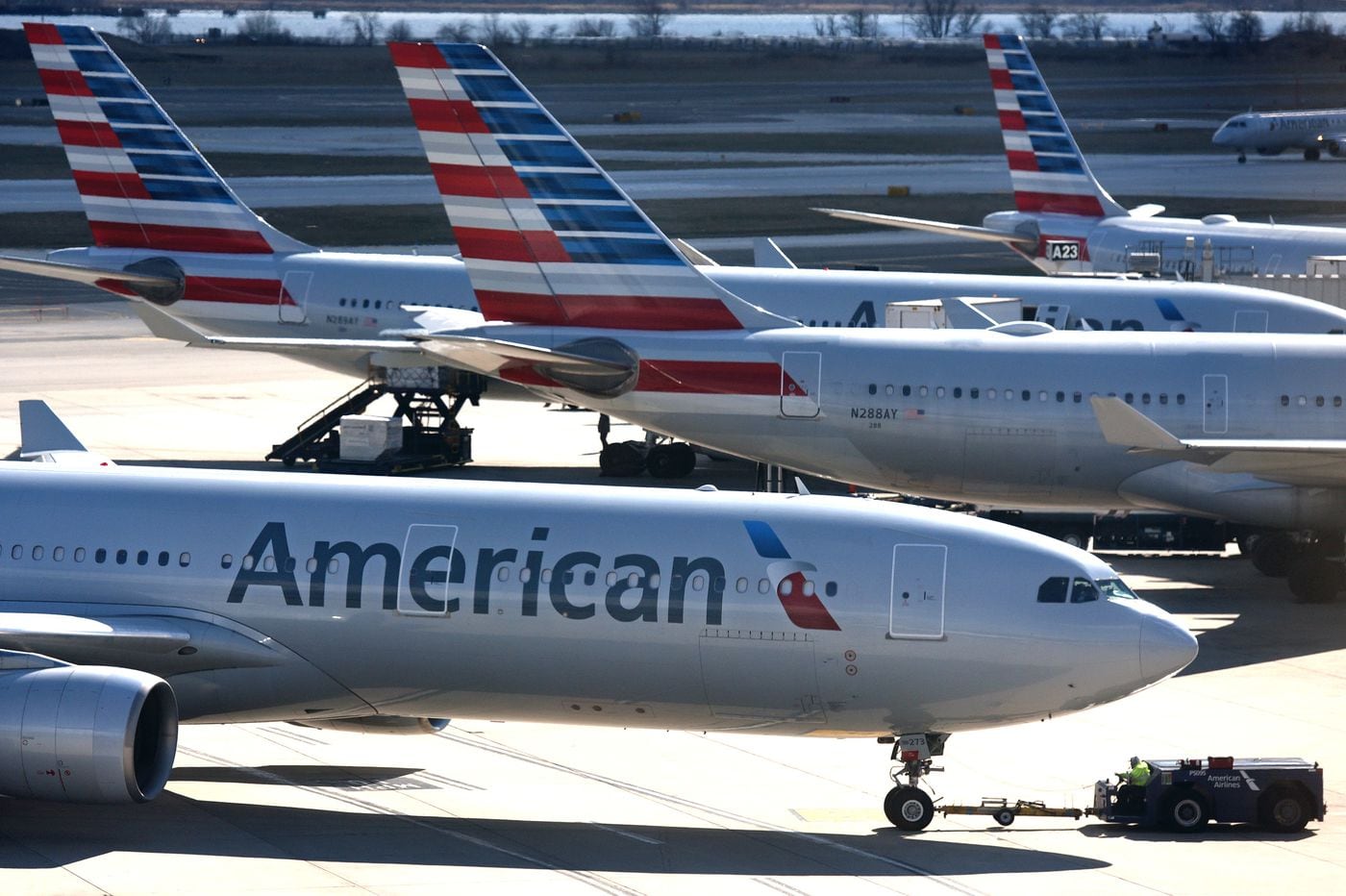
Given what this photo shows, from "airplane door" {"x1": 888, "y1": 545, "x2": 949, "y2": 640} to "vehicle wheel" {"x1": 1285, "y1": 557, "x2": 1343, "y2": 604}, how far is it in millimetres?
15817

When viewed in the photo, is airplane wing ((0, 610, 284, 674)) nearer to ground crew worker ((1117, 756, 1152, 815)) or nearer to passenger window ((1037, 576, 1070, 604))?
passenger window ((1037, 576, 1070, 604))

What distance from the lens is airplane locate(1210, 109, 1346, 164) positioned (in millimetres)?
138375

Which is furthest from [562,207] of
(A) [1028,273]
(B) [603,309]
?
(A) [1028,273]

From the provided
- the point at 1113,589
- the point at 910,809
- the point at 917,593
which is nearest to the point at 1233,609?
the point at 1113,589

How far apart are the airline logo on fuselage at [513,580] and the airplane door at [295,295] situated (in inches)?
1091

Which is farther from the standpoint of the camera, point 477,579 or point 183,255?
point 183,255

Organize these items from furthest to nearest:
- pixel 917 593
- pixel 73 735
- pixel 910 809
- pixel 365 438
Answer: pixel 365 438 < pixel 910 809 < pixel 917 593 < pixel 73 735

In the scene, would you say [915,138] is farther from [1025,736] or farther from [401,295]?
[1025,736]

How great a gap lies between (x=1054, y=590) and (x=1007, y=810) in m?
2.90

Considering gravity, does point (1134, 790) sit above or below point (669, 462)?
below

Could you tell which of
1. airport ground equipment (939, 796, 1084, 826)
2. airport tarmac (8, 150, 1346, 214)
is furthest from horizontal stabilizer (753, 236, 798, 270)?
airport tarmac (8, 150, 1346, 214)

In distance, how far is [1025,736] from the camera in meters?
29.7

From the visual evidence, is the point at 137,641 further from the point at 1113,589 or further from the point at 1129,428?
the point at 1129,428

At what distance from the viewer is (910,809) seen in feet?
81.1
